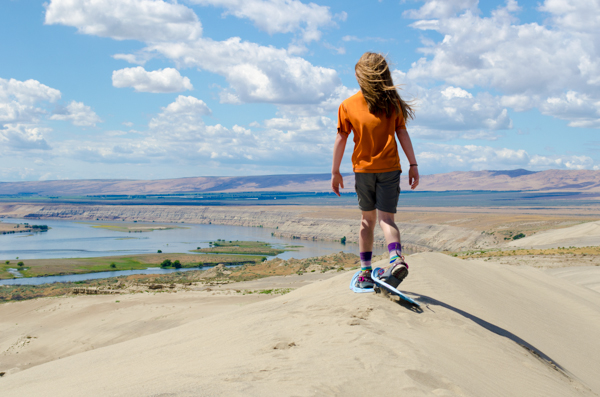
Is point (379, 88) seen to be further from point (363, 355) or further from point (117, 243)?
point (117, 243)

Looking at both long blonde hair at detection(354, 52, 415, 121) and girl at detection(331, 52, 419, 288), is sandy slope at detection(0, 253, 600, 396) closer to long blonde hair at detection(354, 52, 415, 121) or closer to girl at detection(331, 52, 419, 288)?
girl at detection(331, 52, 419, 288)

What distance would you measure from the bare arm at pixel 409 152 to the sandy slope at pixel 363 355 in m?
1.55

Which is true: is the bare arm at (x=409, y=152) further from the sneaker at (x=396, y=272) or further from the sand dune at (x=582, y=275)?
the sand dune at (x=582, y=275)

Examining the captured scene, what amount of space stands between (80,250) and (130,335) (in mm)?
63541

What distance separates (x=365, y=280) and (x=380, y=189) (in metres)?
1.32

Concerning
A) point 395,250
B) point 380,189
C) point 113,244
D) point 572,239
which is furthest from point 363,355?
point 113,244

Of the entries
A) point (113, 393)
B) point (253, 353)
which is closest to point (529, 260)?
point (253, 353)

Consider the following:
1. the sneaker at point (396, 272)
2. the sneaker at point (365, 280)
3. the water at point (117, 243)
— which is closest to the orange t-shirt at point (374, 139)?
the sneaker at point (396, 272)

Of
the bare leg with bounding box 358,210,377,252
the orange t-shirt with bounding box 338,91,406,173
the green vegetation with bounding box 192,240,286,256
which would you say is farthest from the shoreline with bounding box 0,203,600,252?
the orange t-shirt with bounding box 338,91,406,173

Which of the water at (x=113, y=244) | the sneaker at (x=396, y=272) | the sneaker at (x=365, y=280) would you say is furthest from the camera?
the water at (x=113, y=244)

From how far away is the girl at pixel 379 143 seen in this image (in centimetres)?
542

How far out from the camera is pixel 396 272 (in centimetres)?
534

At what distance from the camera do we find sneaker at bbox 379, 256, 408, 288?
5309 millimetres

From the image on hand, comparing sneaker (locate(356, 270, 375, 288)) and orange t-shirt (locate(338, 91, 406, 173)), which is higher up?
orange t-shirt (locate(338, 91, 406, 173))
